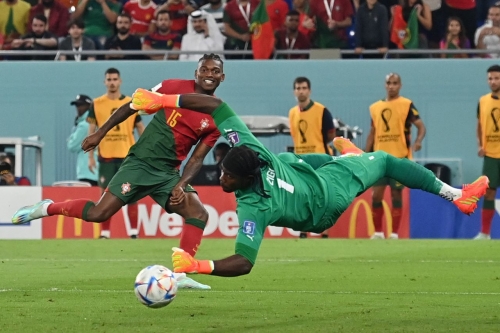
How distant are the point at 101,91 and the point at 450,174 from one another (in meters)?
6.87

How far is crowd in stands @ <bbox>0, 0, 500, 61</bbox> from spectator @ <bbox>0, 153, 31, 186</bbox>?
3460mm

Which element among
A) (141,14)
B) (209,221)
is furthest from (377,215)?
(141,14)

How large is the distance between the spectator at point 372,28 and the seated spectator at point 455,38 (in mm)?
1202

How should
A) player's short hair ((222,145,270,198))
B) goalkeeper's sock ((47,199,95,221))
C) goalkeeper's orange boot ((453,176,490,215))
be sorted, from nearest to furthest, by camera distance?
player's short hair ((222,145,270,198)) < goalkeeper's orange boot ((453,176,490,215)) < goalkeeper's sock ((47,199,95,221))

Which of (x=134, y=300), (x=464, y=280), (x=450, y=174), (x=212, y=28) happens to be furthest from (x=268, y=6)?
(x=134, y=300)

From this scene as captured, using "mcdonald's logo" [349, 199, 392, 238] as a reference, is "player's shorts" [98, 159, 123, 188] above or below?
above

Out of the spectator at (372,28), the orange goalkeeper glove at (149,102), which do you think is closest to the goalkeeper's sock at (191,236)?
the orange goalkeeper glove at (149,102)

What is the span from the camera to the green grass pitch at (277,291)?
296 inches

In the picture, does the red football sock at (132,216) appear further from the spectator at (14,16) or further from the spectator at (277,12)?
the spectator at (14,16)

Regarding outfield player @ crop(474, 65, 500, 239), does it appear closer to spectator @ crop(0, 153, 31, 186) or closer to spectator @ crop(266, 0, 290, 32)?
spectator @ crop(266, 0, 290, 32)

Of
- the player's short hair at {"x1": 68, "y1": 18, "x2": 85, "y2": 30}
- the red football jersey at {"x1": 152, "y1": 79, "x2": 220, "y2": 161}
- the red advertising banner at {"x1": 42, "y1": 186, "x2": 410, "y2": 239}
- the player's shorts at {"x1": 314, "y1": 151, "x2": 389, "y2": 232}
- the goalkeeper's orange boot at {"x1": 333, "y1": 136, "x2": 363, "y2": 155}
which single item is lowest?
the red advertising banner at {"x1": 42, "y1": 186, "x2": 410, "y2": 239}

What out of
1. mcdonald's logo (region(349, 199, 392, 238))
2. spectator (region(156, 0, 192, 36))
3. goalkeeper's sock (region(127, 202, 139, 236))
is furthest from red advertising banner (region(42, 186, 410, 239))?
spectator (region(156, 0, 192, 36))

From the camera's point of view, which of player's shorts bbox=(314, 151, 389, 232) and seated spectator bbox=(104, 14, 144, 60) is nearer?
player's shorts bbox=(314, 151, 389, 232)

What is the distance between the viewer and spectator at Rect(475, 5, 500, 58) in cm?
2036
